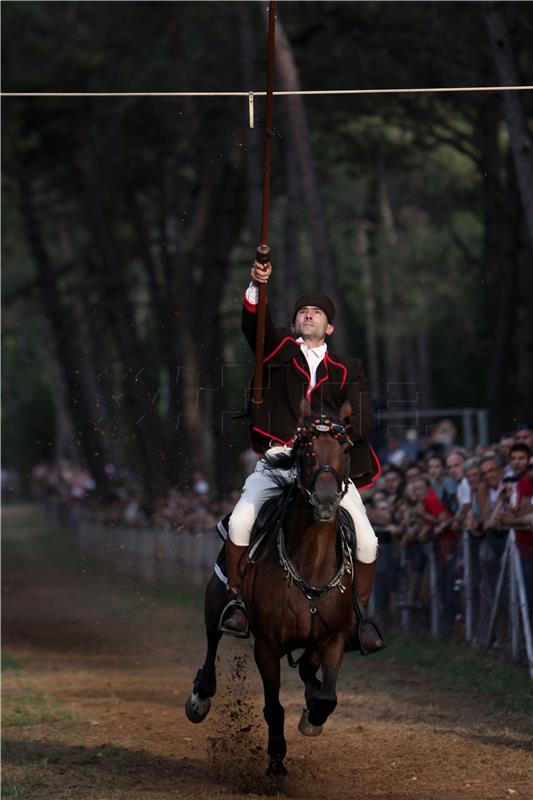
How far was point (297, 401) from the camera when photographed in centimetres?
1044

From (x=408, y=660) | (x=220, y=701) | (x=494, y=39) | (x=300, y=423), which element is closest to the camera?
(x=300, y=423)

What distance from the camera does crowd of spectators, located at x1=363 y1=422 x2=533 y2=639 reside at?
1430cm

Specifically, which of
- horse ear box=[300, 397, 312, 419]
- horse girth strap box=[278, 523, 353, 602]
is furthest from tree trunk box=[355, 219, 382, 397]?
horse ear box=[300, 397, 312, 419]

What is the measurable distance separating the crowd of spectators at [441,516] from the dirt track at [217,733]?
1.04m

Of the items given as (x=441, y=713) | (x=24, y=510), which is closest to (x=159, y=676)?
(x=441, y=713)

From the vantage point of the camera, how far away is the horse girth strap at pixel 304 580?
9969 millimetres

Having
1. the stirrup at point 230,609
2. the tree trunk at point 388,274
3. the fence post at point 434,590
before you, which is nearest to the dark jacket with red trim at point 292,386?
the stirrup at point 230,609

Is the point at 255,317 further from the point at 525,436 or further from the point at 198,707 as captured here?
the point at 525,436

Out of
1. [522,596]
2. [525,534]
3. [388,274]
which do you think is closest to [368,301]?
[388,274]

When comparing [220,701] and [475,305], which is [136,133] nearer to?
[475,305]

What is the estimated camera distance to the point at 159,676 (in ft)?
56.4

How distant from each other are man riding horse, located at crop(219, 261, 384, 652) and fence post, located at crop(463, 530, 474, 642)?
525 cm

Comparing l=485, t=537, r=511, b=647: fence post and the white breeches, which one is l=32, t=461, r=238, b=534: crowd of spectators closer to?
l=485, t=537, r=511, b=647: fence post

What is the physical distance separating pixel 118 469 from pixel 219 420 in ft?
48.4
